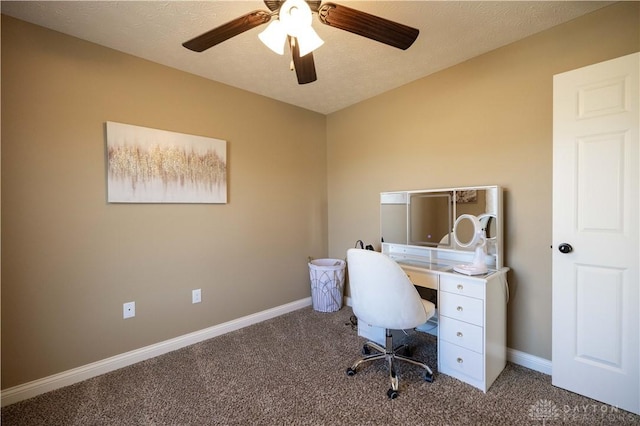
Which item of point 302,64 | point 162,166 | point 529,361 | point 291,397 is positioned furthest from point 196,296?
point 529,361

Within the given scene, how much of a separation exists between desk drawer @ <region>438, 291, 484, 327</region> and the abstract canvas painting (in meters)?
2.01

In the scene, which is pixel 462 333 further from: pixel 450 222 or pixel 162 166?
pixel 162 166

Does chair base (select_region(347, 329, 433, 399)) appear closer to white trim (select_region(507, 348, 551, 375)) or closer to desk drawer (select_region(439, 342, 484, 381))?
desk drawer (select_region(439, 342, 484, 381))

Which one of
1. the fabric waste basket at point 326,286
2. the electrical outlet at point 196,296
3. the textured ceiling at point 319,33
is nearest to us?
the textured ceiling at point 319,33

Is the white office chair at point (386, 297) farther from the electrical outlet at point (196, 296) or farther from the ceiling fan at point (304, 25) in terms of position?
the electrical outlet at point (196, 296)

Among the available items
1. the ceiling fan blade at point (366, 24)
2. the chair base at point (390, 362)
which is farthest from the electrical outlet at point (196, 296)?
the ceiling fan blade at point (366, 24)

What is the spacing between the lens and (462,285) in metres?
1.87

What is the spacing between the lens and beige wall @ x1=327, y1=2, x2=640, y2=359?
72.0 inches

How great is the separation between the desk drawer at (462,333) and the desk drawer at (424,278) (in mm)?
230

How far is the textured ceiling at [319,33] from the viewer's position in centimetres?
166

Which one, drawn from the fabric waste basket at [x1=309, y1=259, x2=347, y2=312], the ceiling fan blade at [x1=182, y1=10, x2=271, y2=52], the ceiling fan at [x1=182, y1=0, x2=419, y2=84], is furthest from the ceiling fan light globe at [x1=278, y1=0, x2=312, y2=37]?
the fabric waste basket at [x1=309, y1=259, x2=347, y2=312]

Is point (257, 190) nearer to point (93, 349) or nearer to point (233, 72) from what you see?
point (233, 72)

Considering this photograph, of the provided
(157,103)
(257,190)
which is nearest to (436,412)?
(257,190)

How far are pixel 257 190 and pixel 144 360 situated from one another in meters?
1.70
